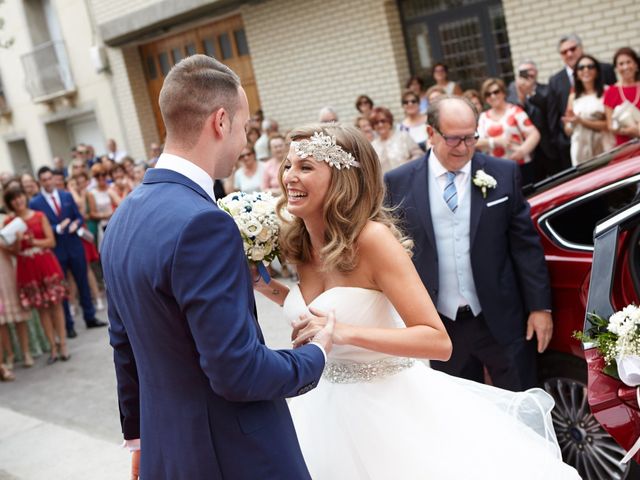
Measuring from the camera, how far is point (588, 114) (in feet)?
25.1

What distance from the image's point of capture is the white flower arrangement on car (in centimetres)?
284

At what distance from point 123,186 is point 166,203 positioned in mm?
10467

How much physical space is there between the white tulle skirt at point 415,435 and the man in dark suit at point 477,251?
84 centimetres

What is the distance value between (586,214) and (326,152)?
1916 mm

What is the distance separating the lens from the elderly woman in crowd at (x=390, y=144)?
8898mm

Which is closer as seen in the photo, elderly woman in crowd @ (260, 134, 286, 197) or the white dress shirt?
the white dress shirt

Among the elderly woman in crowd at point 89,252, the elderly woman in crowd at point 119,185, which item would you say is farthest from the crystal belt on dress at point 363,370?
the elderly woman in crowd at point 119,185

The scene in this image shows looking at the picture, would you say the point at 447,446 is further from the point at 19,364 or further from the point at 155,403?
the point at 19,364

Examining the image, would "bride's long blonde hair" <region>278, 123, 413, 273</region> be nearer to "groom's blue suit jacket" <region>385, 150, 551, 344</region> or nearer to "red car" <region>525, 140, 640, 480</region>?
"groom's blue suit jacket" <region>385, 150, 551, 344</region>

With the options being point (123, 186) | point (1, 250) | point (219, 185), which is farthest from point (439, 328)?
point (123, 186)

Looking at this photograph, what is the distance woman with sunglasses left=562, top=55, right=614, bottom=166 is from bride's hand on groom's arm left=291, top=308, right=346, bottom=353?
18.8ft

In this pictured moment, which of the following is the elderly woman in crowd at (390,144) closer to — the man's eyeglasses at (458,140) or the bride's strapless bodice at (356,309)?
the man's eyeglasses at (458,140)

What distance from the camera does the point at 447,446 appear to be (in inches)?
114

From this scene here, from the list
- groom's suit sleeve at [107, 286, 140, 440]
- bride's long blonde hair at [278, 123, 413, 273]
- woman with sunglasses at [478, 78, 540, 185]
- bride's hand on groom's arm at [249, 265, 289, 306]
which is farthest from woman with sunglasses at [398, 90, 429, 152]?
groom's suit sleeve at [107, 286, 140, 440]
